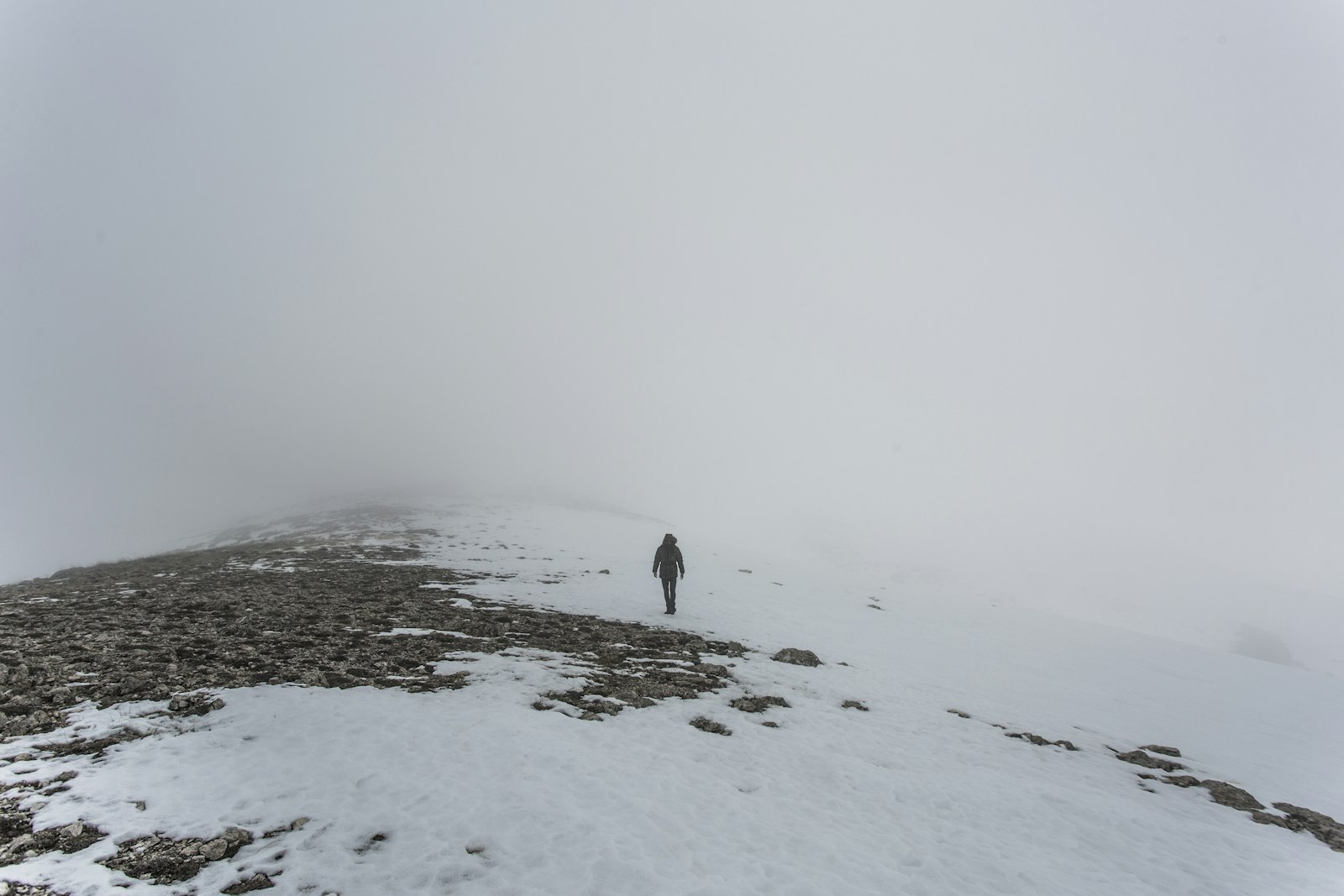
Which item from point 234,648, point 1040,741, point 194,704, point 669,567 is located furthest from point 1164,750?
point 234,648

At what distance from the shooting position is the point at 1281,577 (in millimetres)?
137125

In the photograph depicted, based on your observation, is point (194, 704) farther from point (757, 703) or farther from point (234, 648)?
point (757, 703)

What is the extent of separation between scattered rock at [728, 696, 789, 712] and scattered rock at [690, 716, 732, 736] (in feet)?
4.60

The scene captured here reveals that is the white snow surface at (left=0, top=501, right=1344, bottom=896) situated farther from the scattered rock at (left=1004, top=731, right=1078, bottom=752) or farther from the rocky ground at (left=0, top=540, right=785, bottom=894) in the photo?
the scattered rock at (left=1004, top=731, right=1078, bottom=752)

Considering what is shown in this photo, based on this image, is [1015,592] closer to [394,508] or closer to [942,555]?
[942,555]

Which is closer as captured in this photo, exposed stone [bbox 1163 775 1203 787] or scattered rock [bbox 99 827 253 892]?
scattered rock [bbox 99 827 253 892]

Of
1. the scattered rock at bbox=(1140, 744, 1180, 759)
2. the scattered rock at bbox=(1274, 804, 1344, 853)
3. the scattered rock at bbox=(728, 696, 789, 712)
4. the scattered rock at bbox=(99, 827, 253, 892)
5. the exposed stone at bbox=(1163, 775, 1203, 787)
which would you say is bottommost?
the scattered rock at bbox=(1140, 744, 1180, 759)

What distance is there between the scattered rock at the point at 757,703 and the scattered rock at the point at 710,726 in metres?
1.40

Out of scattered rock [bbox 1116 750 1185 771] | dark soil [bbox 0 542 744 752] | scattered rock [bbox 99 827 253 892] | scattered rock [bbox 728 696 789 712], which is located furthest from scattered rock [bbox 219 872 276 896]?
scattered rock [bbox 1116 750 1185 771]

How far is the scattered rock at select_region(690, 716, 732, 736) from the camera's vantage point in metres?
12.5

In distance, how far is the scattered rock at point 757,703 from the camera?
1414cm

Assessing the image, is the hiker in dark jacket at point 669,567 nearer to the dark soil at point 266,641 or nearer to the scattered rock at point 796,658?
the dark soil at point 266,641

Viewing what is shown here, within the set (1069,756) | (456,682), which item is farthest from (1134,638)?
(456,682)

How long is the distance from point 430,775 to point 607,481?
176763mm
